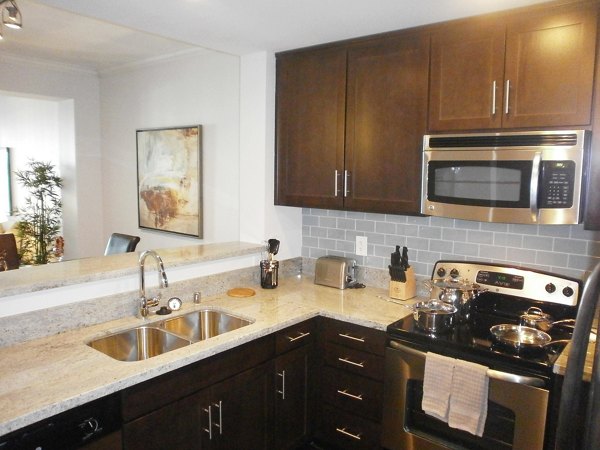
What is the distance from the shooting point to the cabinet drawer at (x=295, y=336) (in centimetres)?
224

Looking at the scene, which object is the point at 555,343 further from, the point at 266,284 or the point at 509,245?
the point at 266,284

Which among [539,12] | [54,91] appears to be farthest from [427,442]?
[54,91]

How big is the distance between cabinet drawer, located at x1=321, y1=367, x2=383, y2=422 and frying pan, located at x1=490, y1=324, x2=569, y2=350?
0.61 meters

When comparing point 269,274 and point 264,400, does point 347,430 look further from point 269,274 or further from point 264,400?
point 269,274

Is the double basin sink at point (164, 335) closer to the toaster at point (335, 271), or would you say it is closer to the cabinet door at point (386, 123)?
the toaster at point (335, 271)

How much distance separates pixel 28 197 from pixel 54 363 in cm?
419

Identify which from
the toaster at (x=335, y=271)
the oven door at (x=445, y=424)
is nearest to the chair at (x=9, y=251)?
the toaster at (x=335, y=271)

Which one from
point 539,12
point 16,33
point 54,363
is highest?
point 16,33

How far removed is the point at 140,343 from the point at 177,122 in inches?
92.9

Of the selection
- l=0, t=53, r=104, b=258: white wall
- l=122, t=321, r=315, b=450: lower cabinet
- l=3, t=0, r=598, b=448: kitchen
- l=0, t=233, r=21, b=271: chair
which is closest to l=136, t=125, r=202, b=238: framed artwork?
l=0, t=53, r=104, b=258: white wall

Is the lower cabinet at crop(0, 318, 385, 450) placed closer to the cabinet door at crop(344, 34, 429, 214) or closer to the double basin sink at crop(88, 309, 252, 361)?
the double basin sink at crop(88, 309, 252, 361)

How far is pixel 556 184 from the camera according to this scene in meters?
1.89

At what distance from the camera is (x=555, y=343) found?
1901 millimetres

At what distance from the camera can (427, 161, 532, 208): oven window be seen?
197 centimetres
